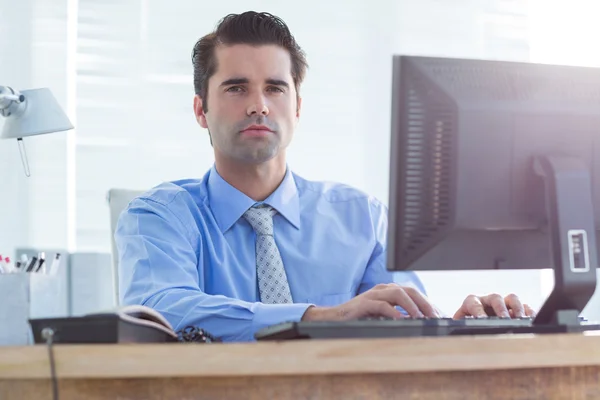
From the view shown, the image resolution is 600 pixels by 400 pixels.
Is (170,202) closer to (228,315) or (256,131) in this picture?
(256,131)

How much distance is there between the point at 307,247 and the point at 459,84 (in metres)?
0.83

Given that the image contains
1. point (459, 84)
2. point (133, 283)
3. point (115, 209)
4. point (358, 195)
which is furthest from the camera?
point (115, 209)

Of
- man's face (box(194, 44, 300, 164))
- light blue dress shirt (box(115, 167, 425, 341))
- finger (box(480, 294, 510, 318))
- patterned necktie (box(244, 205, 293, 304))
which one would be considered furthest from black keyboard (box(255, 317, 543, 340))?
man's face (box(194, 44, 300, 164))

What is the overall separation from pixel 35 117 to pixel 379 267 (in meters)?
0.94

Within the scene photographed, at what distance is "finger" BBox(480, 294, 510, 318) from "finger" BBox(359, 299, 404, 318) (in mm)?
280

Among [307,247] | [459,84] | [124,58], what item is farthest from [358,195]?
[124,58]

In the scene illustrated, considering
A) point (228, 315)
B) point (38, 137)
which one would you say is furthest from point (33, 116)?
point (38, 137)

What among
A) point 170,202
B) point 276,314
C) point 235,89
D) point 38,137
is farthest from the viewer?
point 38,137

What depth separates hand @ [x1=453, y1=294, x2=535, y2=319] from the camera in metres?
1.37

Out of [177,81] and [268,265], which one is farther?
[177,81]

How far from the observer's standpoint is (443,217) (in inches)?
43.2

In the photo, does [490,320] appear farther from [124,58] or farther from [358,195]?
[124,58]

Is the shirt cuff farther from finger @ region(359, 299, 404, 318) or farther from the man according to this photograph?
the man

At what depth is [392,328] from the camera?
1.00 metres
